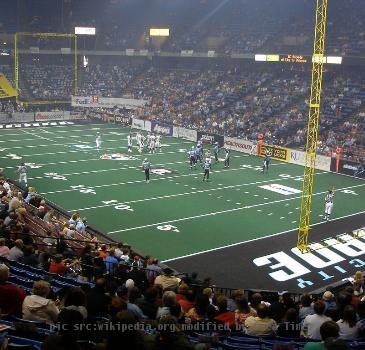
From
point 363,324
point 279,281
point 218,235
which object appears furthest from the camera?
point 218,235

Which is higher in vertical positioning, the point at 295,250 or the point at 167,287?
the point at 167,287

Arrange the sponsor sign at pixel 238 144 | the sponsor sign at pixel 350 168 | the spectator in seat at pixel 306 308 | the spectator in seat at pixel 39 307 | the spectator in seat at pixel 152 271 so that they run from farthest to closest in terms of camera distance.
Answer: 1. the sponsor sign at pixel 238 144
2. the sponsor sign at pixel 350 168
3. the spectator in seat at pixel 152 271
4. the spectator in seat at pixel 306 308
5. the spectator in seat at pixel 39 307

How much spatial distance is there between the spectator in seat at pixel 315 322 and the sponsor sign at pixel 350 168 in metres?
29.1

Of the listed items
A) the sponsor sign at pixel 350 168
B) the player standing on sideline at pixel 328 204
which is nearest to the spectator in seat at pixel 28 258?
the player standing on sideline at pixel 328 204

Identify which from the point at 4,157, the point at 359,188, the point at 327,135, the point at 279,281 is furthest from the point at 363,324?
the point at 327,135

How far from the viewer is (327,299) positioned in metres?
9.94

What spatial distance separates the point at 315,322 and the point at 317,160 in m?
31.7

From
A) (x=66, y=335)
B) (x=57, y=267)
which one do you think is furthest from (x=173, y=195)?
(x=66, y=335)

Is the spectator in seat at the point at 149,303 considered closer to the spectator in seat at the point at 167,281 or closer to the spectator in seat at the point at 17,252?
the spectator in seat at the point at 167,281

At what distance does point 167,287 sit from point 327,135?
35.4 meters

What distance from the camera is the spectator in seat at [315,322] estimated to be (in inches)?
297

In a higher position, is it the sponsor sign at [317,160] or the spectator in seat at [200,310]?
the spectator in seat at [200,310]

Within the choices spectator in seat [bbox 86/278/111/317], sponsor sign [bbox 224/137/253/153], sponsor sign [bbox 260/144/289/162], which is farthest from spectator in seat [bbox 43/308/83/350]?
sponsor sign [bbox 224/137/253/153]

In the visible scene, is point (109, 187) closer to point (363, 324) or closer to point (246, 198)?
point (246, 198)
